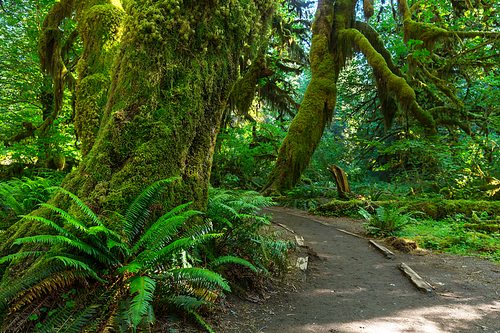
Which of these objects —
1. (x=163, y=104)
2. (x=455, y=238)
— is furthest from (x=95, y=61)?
(x=455, y=238)

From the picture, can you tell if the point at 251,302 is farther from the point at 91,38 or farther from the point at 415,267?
the point at 91,38

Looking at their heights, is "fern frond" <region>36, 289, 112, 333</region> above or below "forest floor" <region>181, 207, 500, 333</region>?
above

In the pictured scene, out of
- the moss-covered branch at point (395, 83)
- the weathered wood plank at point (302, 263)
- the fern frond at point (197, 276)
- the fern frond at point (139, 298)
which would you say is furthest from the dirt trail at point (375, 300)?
the moss-covered branch at point (395, 83)

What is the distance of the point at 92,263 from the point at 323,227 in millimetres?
6772

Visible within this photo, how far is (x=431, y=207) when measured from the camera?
30.1ft

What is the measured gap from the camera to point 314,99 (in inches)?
457

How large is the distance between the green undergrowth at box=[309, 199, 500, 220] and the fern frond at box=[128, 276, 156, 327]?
24.8 ft

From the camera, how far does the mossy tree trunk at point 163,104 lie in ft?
9.77

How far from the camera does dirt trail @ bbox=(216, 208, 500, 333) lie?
293cm

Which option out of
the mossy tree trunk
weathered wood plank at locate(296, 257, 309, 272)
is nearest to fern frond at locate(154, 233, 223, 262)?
the mossy tree trunk

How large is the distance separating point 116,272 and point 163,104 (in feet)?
6.32

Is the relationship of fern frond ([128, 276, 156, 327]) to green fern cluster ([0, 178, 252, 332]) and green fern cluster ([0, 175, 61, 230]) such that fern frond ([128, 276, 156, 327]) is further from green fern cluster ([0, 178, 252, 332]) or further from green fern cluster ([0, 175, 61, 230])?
green fern cluster ([0, 175, 61, 230])

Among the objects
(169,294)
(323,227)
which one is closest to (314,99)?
(323,227)

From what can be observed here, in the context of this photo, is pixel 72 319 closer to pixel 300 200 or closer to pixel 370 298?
pixel 370 298
